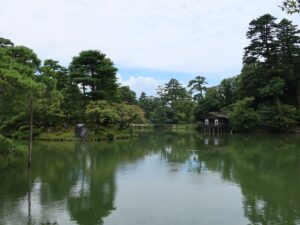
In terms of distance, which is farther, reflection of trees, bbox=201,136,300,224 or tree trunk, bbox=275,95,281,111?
tree trunk, bbox=275,95,281,111

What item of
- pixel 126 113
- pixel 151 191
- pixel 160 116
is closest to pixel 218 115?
pixel 126 113

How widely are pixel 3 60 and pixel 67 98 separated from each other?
23031 millimetres

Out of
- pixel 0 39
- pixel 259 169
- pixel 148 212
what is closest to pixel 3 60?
pixel 0 39

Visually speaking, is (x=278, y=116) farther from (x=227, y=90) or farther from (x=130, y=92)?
(x=130, y=92)

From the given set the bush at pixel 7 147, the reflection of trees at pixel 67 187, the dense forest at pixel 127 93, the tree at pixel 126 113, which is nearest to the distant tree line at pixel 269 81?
the dense forest at pixel 127 93

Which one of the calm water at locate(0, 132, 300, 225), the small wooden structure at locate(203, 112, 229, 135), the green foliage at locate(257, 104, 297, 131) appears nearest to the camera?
the calm water at locate(0, 132, 300, 225)

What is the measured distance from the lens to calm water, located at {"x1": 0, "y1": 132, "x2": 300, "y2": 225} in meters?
9.51

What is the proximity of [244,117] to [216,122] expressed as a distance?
227 inches

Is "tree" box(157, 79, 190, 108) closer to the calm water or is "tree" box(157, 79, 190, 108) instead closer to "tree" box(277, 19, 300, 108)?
"tree" box(277, 19, 300, 108)

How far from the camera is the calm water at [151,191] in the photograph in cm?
951

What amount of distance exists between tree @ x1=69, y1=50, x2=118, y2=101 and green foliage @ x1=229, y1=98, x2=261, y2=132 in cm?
1737

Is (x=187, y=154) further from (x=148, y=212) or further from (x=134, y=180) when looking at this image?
(x=148, y=212)

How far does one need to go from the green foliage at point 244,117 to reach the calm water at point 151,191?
24203mm

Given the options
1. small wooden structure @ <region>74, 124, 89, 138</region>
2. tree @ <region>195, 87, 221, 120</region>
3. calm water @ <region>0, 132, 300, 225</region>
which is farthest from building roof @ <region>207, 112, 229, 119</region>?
calm water @ <region>0, 132, 300, 225</region>
